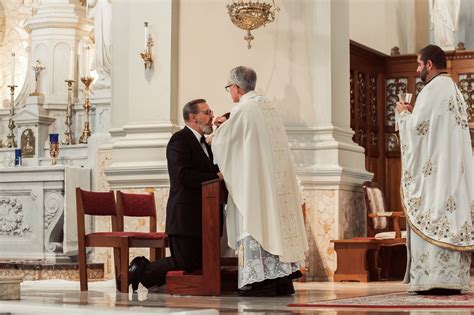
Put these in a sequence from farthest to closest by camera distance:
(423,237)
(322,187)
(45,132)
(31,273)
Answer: (45,132) → (31,273) → (322,187) → (423,237)

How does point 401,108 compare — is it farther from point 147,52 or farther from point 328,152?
point 147,52

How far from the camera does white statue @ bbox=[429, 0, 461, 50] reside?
1376 centimetres

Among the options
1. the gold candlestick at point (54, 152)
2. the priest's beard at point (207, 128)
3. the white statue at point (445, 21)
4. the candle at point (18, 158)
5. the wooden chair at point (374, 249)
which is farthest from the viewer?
the white statue at point (445, 21)

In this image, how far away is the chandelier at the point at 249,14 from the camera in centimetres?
1010

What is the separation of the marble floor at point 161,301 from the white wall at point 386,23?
15.5 feet

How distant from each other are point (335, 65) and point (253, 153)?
2.98m

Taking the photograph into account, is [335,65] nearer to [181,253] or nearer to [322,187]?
[322,187]

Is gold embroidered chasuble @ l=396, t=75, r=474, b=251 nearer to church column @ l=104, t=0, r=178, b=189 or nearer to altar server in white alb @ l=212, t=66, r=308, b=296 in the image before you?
altar server in white alb @ l=212, t=66, r=308, b=296

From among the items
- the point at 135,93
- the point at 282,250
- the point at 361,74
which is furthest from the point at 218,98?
the point at 282,250

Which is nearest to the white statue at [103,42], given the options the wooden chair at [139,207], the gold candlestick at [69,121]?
the gold candlestick at [69,121]

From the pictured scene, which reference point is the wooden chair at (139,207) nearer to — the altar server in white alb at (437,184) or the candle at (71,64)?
the altar server in white alb at (437,184)

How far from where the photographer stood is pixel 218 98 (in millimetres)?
10688

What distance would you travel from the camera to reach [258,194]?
777 centimetres

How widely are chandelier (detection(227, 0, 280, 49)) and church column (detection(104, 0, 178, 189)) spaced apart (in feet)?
2.53
